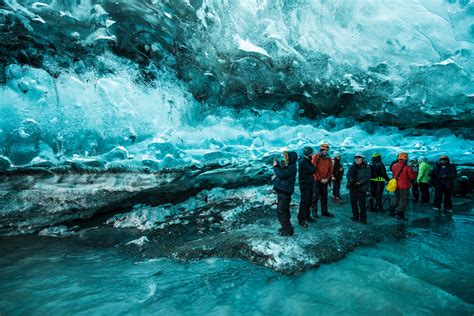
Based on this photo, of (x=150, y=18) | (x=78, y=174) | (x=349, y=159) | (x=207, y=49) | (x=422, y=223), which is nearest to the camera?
(x=422, y=223)

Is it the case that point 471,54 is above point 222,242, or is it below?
above

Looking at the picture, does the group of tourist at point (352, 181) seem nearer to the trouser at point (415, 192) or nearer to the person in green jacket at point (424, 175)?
the person in green jacket at point (424, 175)

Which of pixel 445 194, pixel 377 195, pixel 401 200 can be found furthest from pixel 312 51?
pixel 401 200

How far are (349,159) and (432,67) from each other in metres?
5.59

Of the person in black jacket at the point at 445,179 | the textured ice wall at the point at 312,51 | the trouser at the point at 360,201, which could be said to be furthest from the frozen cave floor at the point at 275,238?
the textured ice wall at the point at 312,51

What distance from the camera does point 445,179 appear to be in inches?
301

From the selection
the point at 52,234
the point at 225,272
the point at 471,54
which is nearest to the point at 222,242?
the point at 225,272

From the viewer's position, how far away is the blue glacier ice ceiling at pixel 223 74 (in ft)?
25.9

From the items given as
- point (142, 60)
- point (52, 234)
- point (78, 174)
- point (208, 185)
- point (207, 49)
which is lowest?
point (52, 234)

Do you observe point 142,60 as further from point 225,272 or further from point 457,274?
point 457,274

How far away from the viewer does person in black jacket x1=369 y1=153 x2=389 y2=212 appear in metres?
7.06

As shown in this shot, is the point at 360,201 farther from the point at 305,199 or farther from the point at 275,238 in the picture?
the point at 275,238

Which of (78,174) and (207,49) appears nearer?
(78,174)

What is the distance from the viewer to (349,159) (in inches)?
570
